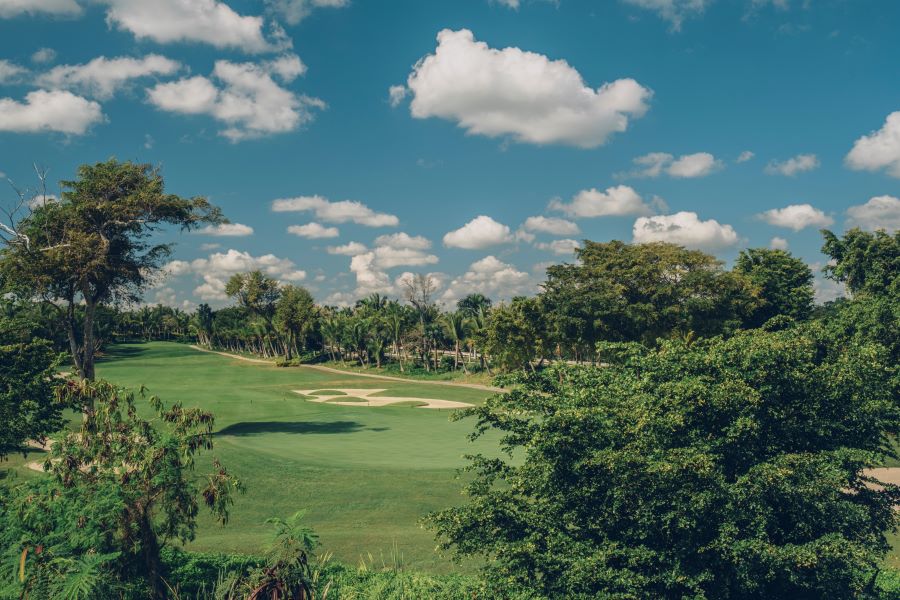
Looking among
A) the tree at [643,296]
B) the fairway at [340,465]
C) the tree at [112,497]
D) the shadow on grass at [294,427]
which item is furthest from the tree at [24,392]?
the tree at [643,296]

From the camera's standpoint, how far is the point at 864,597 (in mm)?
12094

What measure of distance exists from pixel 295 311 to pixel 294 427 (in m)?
66.6

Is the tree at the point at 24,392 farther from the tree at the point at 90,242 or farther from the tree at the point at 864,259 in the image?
the tree at the point at 864,259

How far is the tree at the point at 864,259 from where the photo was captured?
173ft

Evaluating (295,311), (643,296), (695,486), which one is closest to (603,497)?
(695,486)

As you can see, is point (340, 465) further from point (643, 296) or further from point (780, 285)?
point (780, 285)

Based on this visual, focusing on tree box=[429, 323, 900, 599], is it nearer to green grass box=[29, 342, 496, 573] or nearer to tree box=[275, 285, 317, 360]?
green grass box=[29, 342, 496, 573]

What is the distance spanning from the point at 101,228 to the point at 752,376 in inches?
1554

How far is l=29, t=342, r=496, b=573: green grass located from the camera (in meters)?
20.0

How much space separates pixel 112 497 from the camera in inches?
483

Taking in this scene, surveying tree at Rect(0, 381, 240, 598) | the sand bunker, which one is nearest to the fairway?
the sand bunker

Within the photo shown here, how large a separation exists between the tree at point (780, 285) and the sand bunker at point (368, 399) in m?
35.6

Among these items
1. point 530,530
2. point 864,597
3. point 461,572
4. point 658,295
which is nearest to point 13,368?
point 461,572

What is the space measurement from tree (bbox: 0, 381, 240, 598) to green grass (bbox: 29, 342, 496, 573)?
255 cm
